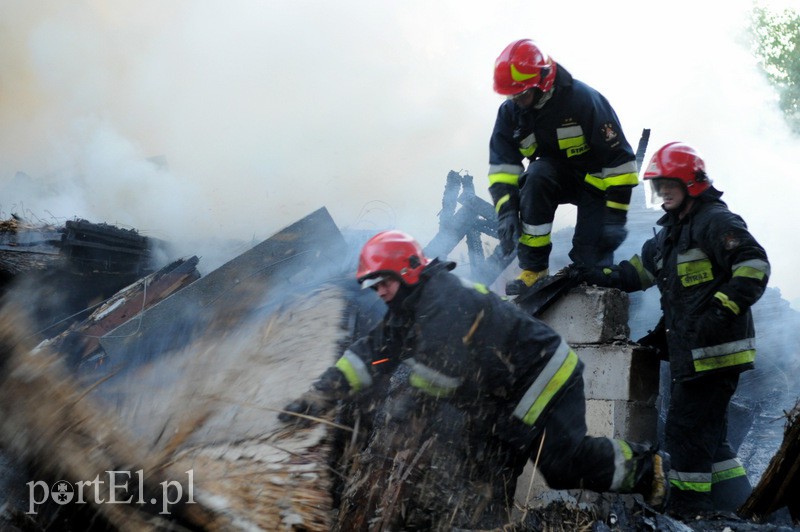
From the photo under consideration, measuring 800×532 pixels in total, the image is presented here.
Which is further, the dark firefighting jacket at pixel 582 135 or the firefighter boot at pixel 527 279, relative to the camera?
the firefighter boot at pixel 527 279

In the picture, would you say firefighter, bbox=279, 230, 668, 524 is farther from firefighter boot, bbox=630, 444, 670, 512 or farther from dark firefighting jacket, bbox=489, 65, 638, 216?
dark firefighting jacket, bbox=489, 65, 638, 216

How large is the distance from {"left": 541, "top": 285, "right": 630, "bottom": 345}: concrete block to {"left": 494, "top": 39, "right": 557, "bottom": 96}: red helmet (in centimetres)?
142

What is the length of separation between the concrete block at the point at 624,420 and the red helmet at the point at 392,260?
179cm

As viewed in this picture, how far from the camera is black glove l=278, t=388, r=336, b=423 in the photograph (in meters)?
3.51

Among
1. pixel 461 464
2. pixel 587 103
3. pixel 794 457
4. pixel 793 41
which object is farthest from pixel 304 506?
pixel 793 41

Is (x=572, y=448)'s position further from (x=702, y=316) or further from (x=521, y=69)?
(x=521, y=69)

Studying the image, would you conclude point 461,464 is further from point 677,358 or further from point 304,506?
point 677,358

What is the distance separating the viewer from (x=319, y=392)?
11.6 ft

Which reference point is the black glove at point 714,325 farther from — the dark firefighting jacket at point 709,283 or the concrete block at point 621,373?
the concrete block at point 621,373

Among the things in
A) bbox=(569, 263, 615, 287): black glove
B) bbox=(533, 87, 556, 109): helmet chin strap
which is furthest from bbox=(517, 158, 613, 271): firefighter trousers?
bbox=(533, 87, 556, 109): helmet chin strap

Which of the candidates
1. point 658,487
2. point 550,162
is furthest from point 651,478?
point 550,162

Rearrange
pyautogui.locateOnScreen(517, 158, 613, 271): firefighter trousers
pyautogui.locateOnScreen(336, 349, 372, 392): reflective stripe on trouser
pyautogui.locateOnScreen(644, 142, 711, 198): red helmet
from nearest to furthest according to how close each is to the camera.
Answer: pyautogui.locateOnScreen(336, 349, 372, 392): reflective stripe on trouser
pyautogui.locateOnScreen(644, 142, 711, 198): red helmet
pyautogui.locateOnScreen(517, 158, 613, 271): firefighter trousers

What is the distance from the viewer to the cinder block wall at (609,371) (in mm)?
4387

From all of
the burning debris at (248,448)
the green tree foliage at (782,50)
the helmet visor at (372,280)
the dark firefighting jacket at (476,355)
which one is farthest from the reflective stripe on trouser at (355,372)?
the green tree foliage at (782,50)
